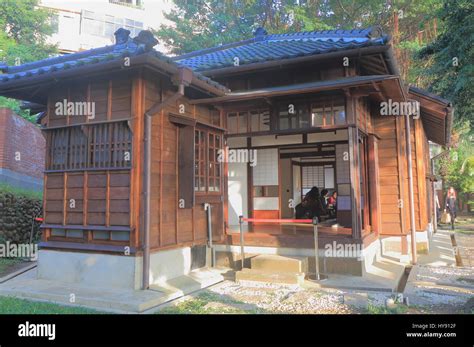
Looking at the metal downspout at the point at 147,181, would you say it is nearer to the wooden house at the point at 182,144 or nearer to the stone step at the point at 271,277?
the wooden house at the point at 182,144

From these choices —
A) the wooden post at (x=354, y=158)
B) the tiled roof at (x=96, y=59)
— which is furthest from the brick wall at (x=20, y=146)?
the wooden post at (x=354, y=158)

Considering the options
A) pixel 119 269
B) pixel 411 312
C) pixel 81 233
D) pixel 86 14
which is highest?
pixel 86 14

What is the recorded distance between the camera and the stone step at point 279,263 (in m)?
6.95

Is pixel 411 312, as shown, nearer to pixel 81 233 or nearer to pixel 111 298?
pixel 111 298

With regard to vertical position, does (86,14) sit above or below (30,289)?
above

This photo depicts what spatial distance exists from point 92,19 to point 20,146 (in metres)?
17.7

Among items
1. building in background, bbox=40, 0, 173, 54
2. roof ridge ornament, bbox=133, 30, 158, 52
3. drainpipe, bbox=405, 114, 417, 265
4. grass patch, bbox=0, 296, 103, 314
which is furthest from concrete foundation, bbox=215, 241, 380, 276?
building in background, bbox=40, 0, 173, 54

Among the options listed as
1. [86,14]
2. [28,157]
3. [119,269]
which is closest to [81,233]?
[119,269]

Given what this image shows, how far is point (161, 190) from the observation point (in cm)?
655

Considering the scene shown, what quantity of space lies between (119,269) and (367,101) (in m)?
6.75

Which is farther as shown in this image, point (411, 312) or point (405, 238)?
point (405, 238)

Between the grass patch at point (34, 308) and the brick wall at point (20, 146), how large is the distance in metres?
9.73

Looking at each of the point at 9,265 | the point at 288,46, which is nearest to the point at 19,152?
the point at 9,265

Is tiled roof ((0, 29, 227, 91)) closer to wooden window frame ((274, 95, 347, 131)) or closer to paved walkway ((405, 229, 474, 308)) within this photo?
wooden window frame ((274, 95, 347, 131))
